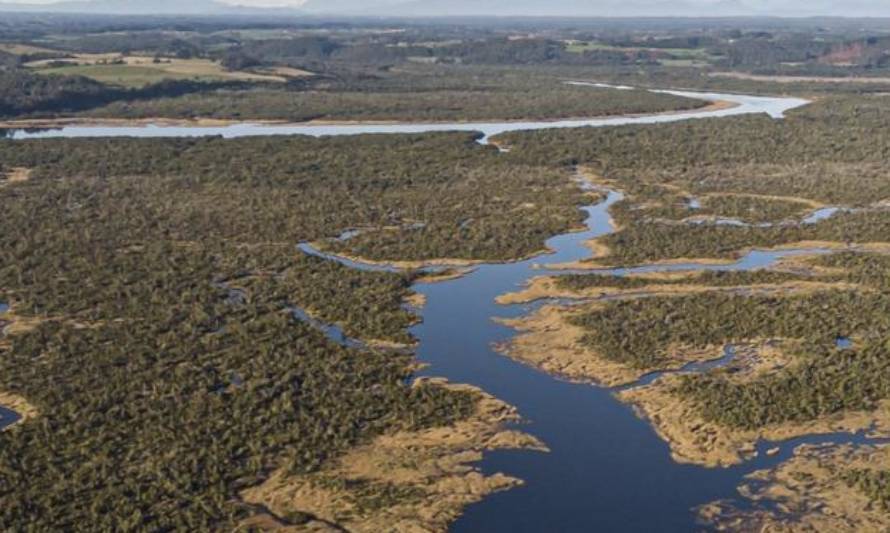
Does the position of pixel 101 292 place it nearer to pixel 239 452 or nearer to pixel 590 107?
pixel 239 452

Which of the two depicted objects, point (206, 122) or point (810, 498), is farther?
point (206, 122)

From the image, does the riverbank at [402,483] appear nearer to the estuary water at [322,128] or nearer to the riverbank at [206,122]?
the estuary water at [322,128]

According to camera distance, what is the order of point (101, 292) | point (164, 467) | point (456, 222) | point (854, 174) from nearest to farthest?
point (164, 467) < point (101, 292) < point (456, 222) < point (854, 174)

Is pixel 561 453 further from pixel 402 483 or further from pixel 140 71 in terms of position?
pixel 140 71

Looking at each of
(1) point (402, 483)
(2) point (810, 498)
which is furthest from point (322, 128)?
(2) point (810, 498)

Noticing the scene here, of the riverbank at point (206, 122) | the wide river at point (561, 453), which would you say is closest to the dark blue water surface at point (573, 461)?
the wide river at point (561, 453)

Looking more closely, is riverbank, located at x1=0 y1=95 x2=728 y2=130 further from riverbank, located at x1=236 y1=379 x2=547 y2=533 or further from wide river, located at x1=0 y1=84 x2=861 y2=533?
riverbank, located at x1=236 y1=379 x2=547 y2=533

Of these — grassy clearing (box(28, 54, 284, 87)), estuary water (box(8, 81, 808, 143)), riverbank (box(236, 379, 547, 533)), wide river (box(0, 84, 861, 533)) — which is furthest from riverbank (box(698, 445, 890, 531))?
grassy clearing (box(28, 54, 284, 87))

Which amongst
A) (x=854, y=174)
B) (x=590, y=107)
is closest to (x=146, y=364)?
(x=854, y=174)

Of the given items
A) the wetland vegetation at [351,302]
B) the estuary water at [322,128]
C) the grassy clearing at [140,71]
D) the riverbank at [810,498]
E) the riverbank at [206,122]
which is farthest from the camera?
the grassy clearing at [140,71]
